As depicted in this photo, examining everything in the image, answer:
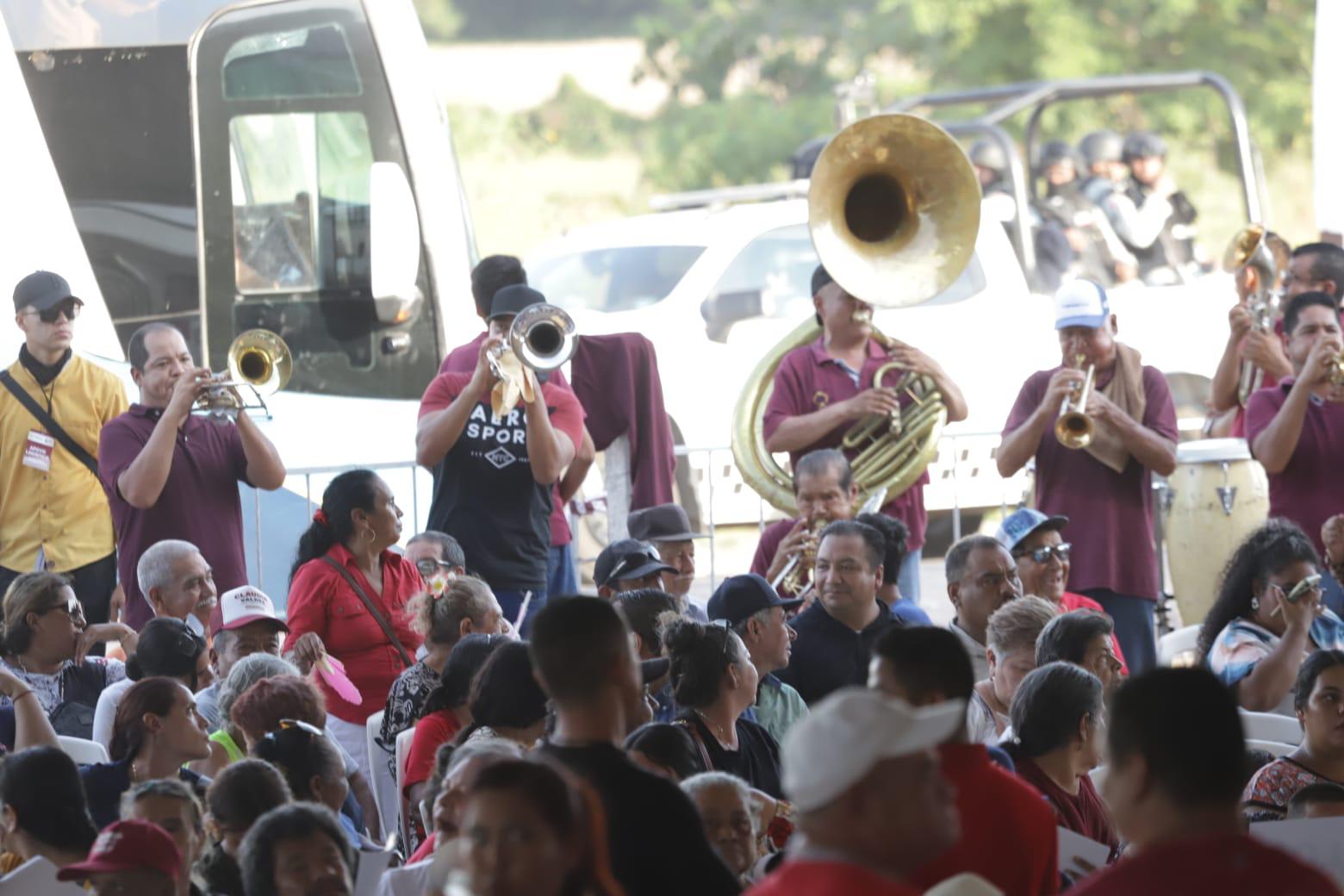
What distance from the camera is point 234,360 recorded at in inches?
294

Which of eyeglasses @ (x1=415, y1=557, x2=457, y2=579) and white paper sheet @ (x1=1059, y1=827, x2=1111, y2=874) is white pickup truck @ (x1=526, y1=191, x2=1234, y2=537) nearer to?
eyeglasses @ (x1=415, y1=557, x2=457, y2=579)

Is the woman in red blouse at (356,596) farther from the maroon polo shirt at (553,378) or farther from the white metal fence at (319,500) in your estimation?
the white metal fence at (319,500)

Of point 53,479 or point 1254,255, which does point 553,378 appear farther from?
point 1254,255

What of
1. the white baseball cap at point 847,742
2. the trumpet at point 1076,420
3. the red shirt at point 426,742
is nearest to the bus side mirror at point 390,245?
the trumpet at point 1076,420

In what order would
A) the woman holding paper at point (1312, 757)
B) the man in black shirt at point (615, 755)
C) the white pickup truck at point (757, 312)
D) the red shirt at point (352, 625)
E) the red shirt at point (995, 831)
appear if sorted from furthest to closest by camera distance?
1. the white pickup truck at point (757, 312)
2. the red shirt at point (352, 625)
3. the woman holding paper at point (1312, 757)
4. the red shirt at point (995, 831)
5. the man in black shirt at point (615, 755)

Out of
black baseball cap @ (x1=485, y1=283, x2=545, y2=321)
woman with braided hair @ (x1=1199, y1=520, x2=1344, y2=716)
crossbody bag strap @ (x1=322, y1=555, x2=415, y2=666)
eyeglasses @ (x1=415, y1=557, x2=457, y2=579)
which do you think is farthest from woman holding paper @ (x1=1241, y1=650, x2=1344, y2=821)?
black baseball cap @ (x1=485, y1=283, x2=545, y2=321)

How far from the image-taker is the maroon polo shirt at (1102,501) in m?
7.51

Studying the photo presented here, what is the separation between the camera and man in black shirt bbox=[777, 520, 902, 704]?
6340 mm

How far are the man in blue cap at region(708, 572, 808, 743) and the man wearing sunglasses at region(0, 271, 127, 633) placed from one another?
300cm

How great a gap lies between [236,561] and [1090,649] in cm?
314

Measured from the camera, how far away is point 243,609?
635 cm

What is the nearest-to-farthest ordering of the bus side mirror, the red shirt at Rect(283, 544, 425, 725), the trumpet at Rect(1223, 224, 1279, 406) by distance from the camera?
the red shirt at Rect(283, 544, 425, 725) → the trumpet at Rect(1223, 224, 1279, 406) → the bus side mirror

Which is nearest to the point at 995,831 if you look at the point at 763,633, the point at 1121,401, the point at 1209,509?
the point at 763,633

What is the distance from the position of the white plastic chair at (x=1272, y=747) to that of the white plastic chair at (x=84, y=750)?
309 centimetres
